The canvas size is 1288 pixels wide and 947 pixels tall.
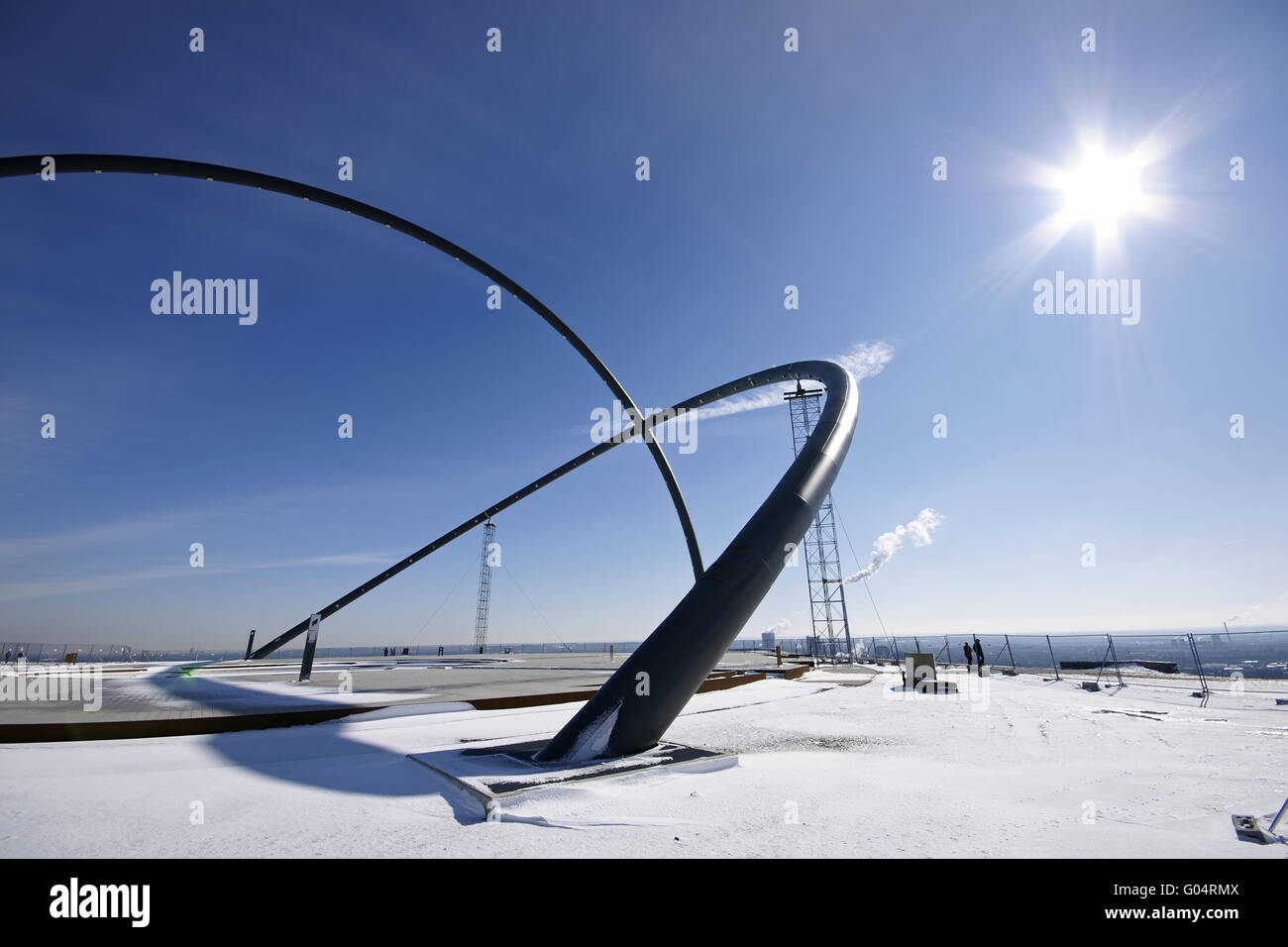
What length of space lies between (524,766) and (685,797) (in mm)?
2024

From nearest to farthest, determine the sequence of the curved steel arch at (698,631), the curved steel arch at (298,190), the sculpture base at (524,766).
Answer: the sculpture base at (524,766), the curved steel arch at (698,631), the curved steel arch at (298,190)

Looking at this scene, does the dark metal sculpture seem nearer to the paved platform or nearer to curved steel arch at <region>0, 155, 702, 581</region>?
curved steel arch at <region>0, 155, 702, 581</region>

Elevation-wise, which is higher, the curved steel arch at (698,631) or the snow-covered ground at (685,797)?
the curved steel arch at (698,631)

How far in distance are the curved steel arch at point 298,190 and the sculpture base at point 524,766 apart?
12.7 meters

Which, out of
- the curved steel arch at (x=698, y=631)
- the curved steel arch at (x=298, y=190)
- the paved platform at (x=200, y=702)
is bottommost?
the paved platform at (x=200, y=702)

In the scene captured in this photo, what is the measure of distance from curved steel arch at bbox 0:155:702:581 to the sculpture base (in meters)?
12.7

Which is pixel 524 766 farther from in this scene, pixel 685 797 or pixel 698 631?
pixel 698 631

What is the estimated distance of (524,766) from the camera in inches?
247

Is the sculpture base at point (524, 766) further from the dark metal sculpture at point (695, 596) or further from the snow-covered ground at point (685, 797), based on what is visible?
the dark metal sculpture at point (695, 596)

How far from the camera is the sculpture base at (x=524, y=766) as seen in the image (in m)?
5.22

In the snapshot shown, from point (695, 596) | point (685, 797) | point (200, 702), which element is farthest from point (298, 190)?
point (685, 797)

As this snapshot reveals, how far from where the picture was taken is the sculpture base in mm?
5223

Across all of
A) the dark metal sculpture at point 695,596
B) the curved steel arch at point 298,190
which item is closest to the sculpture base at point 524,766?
the dark metal sculpture at point 695,596
